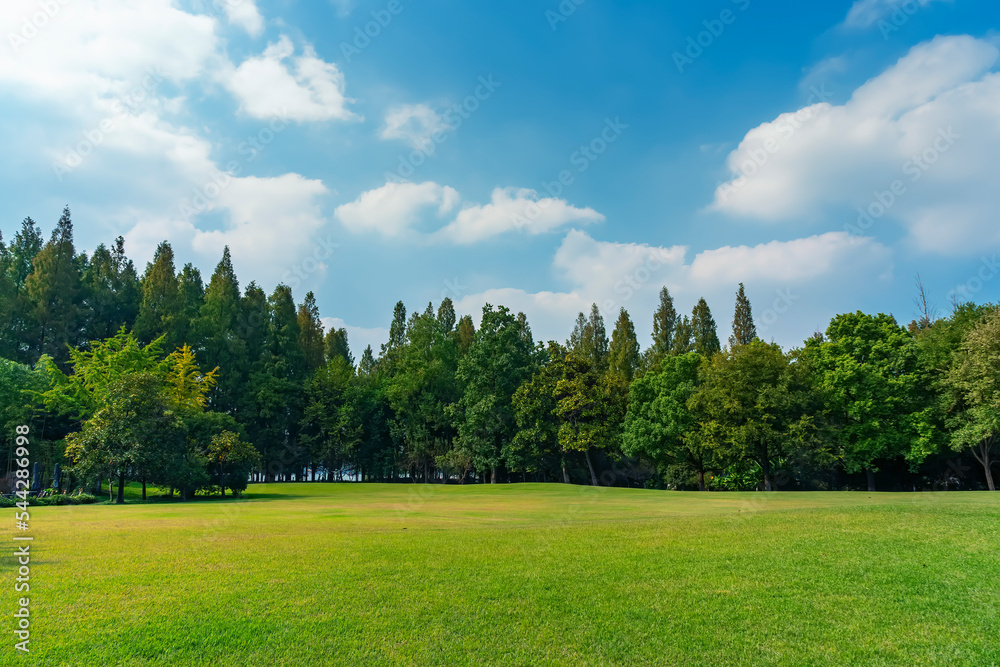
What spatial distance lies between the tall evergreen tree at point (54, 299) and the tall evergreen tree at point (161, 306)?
6.48 meters

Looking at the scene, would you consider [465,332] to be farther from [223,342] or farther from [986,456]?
[986,456]

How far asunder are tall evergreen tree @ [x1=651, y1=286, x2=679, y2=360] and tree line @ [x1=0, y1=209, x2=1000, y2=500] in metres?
0.27

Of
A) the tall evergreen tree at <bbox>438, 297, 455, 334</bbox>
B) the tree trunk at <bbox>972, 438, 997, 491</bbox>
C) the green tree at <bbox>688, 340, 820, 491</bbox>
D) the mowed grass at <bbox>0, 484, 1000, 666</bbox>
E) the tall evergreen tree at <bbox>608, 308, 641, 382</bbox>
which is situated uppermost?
the tall evergreen tree at <bbox>438, 297, 455, 334</bbox>

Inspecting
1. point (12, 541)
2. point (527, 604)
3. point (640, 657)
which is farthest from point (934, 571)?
point (12, 541)

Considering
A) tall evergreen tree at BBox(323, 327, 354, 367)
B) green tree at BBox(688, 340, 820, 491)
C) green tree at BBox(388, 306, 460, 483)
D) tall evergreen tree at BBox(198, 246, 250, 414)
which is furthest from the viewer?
tall evergreen tree at BBox(323, 327, 354, 367)

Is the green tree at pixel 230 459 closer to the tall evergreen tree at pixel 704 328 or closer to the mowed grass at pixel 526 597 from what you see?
the mowed grass at pixel 526 597

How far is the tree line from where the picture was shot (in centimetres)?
3847

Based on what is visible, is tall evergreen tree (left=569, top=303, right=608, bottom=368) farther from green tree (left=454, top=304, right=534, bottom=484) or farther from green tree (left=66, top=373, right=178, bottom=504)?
green tree (left=66, top=373, right=178, bottom=504)

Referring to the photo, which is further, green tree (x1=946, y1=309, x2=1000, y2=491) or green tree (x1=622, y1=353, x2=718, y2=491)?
green tree (x1=622, y1=353, x2=718, y2=491)

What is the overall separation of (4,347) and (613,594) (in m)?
70.2

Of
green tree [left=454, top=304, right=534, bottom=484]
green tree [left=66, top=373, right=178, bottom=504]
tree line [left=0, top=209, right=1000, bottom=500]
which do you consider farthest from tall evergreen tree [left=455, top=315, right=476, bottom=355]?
green tree [left=66, top=373, right=178, bottom=504]

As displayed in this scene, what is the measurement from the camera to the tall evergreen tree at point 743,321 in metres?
74.4

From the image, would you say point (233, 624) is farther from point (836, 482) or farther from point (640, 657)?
point (836, 482)

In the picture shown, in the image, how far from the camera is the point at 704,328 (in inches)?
2827
